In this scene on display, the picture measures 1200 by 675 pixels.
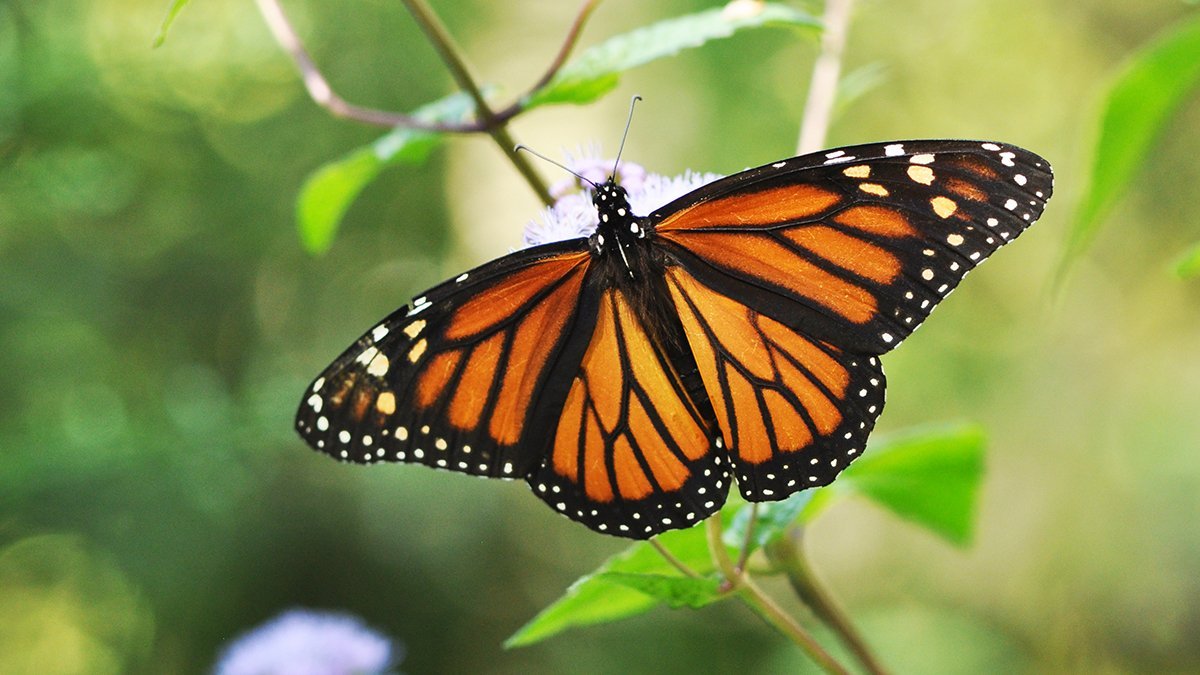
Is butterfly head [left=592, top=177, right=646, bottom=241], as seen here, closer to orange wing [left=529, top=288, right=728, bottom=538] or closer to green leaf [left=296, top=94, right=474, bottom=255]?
orange wing [left=529, top=288, right=728, bottom=538]

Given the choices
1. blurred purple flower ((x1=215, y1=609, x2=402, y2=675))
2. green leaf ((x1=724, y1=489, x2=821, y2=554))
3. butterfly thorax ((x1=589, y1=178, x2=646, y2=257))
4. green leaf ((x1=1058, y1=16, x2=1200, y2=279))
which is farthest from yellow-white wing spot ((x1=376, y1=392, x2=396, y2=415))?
blurred purple flower ((x1=215, y1=609, x2=402, y2=675))

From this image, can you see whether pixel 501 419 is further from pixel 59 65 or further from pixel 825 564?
pixel 825 564

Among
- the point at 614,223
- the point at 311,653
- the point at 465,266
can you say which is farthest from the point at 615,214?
the point at 465,266

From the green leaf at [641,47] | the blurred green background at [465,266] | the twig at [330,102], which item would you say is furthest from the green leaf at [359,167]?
the blurred green background at [465,266]

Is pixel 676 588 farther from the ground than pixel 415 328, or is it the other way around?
pixel 415 328

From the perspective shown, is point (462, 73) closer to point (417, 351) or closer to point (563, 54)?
point (563, 54)

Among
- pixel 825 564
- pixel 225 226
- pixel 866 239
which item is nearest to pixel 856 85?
pixel 866 239

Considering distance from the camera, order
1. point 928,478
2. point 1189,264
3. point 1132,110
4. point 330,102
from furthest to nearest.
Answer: point 928,478 < point 330,102 < point 1132,110 < point 1189,264
